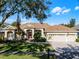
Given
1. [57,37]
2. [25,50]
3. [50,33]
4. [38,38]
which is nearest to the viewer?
[25,50]

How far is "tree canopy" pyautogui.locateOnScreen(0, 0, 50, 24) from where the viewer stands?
1002 inches

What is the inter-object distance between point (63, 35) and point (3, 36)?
16053 mm

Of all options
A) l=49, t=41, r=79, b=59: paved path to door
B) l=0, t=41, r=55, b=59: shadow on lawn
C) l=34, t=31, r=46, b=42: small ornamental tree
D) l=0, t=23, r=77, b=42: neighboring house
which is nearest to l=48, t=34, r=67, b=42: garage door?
l=0, t=23, r=77, b=42: neighboring house

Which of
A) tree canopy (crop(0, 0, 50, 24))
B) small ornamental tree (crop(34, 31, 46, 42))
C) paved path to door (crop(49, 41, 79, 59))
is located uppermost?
tree canopy (crop(0, 0, 50, 24))

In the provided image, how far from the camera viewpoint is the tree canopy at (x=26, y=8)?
2545 cm

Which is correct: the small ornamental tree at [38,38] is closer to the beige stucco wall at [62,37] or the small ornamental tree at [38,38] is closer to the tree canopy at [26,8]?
the beige stucco wall at [62,37]

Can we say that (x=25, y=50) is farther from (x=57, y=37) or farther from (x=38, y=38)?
(x=57, y=37)

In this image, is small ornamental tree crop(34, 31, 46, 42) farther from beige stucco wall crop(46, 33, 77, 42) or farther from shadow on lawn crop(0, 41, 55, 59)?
shadow on lawn crop(0, 41, 55, 59)

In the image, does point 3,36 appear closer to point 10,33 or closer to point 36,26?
point 10,33

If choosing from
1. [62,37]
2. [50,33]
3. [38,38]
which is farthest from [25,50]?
[62,37]

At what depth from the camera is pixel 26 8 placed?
1033 inches

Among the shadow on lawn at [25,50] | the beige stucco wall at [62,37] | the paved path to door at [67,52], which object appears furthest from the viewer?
the beige stucco wall at [62,37]

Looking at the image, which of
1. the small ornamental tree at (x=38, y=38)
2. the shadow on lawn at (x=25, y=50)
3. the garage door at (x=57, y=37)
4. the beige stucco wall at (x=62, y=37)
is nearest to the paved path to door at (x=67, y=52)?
the shadow on lawn at (x=25, y=50)

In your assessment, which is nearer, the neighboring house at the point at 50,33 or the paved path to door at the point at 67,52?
the paved path to door at the point at 67,52
